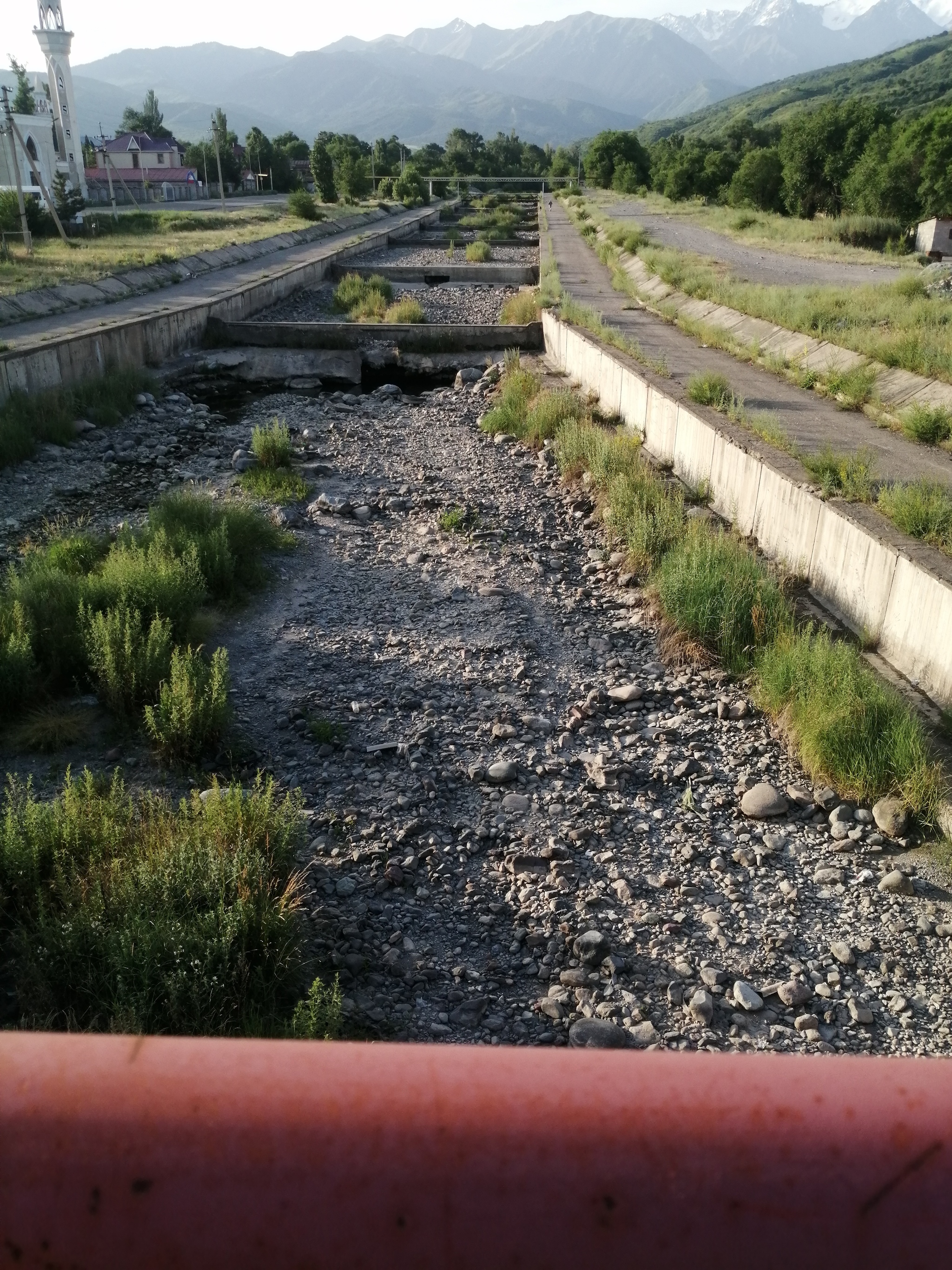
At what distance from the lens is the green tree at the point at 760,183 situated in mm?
53469

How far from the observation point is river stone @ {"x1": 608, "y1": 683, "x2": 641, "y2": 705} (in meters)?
6.90

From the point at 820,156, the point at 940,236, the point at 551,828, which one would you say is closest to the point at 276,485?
the point at 551,828

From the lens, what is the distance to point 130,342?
17469 mm

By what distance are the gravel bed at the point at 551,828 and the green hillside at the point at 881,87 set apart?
115277 millimetres

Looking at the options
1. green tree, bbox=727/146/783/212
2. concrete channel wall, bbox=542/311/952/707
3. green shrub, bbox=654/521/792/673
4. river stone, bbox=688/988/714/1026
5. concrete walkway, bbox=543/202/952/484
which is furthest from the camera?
green tree, bbox=727/146/783/212

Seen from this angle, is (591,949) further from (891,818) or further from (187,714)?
(187,714)

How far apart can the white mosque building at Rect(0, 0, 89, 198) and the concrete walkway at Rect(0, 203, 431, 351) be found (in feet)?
78.8

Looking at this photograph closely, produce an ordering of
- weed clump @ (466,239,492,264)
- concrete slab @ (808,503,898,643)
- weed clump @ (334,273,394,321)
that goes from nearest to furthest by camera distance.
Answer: concrete slab @ (808,503,898,643) → weed clump @ (334,273,394,321) → weed clump @ (466,239,492,264)

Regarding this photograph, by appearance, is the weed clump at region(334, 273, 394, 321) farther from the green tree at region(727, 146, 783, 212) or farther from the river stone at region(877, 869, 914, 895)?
the green tree at region(727, 146, 783, 212)

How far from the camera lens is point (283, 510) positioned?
1097 cm

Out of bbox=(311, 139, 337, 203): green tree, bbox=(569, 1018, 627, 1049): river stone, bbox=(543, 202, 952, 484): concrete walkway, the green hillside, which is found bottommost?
bbox=(569, 1018, 627, 1049): river stone

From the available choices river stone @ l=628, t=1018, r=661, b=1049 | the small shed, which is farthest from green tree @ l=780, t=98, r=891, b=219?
river stone @ l=628, t=1018, r=661, b=1049

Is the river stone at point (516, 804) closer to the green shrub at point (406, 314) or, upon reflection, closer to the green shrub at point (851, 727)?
the green shrub at point (851, 727)

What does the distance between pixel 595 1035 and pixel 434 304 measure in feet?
81.0
